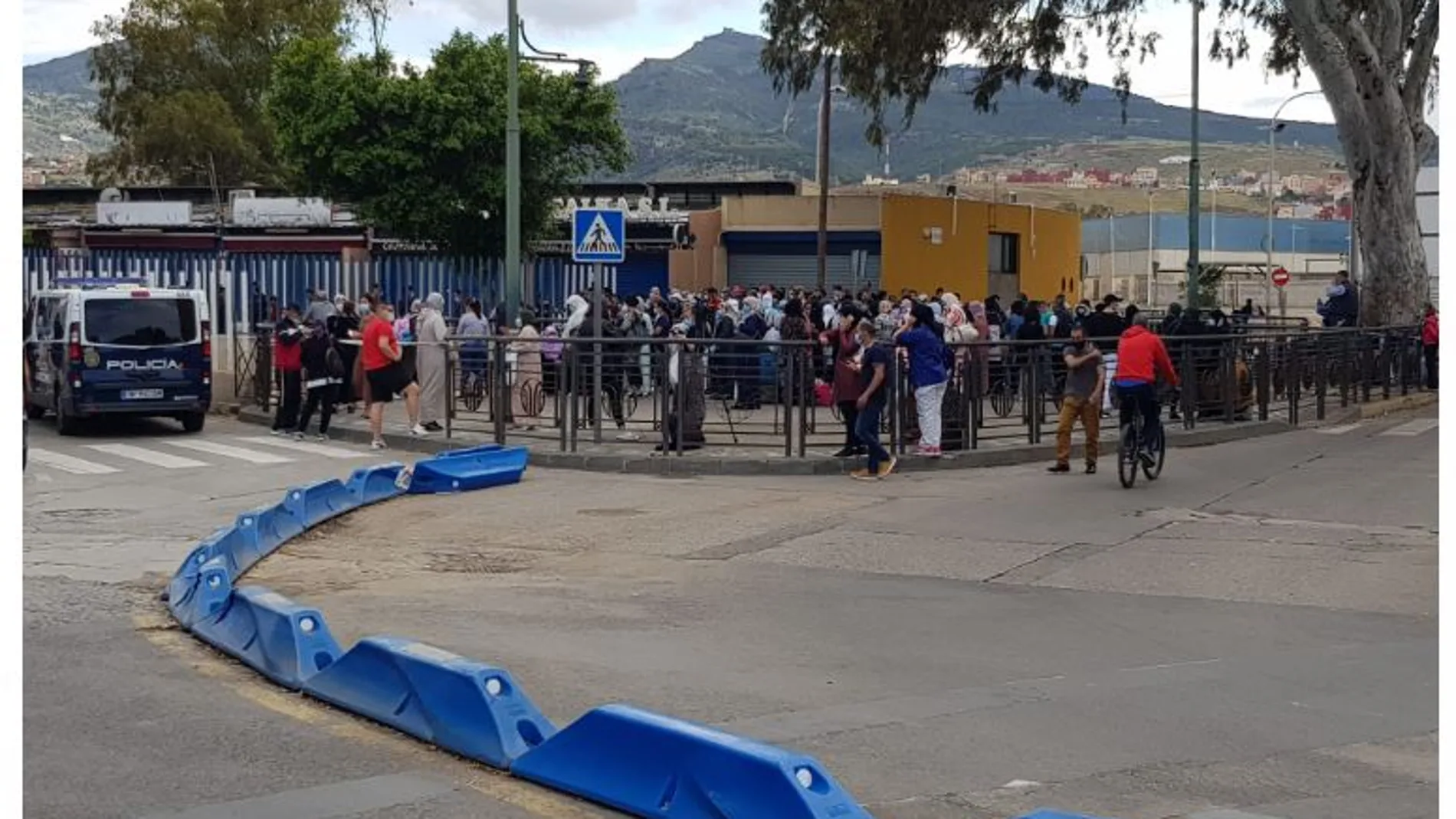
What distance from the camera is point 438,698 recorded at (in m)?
7.52

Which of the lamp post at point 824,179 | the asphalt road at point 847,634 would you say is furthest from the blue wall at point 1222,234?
the asphalt road at point 847,634

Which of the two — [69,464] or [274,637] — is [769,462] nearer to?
[69,464]

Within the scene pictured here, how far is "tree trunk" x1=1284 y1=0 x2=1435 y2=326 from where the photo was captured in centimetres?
2806

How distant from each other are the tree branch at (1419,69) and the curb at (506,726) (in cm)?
2599

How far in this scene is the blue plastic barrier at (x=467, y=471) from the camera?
16.7m

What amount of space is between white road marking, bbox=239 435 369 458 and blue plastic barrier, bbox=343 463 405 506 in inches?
158

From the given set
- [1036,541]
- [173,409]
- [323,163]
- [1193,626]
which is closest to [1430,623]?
[1193,626]

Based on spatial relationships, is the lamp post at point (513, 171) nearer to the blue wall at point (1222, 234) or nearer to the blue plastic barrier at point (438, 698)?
the blue plastic barrier at point (438, 698)

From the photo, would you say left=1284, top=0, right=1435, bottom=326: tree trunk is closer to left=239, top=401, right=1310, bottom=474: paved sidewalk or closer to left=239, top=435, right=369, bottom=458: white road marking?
left=239, top=401, right=1310, bottom=474: paved sidewalk

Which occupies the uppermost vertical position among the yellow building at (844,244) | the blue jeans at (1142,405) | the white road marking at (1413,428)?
the yellow building at (844,244)

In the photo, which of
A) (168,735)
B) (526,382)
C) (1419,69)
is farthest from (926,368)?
(1419,69)

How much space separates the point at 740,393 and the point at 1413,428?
9.36m

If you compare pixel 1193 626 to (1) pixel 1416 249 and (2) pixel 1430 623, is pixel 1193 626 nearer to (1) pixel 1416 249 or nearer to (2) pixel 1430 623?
(2) pixel 1430 623

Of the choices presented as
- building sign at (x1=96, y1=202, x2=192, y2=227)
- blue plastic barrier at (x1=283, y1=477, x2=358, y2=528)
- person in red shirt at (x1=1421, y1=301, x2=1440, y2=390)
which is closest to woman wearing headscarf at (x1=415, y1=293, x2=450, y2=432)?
blue plastic barrier at (x1=283, y1=477, x2=358, y2=528)
